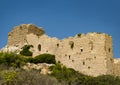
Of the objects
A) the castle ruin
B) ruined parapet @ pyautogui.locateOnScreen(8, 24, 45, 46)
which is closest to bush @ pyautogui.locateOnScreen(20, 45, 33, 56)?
the castle ruin

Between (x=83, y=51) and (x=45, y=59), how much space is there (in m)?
5.10

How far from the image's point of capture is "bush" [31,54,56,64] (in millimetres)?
57500

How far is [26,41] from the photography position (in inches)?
2514

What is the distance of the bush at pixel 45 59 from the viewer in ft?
189

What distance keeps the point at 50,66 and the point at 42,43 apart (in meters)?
5.98

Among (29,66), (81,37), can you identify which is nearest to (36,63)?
(29,66)

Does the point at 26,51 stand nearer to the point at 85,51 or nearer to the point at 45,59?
the point at 45,59

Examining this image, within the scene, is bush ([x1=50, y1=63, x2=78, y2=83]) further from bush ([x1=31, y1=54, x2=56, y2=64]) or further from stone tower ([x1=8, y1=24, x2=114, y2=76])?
bush ([x1=31, y1=54, x2=56, y2=64])

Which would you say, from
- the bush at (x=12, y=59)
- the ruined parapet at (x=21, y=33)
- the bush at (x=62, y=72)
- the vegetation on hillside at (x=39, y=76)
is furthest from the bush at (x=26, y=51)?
the bush at (x=62, y=72)

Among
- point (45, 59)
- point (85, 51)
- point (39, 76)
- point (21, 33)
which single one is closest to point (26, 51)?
point (21, 33)

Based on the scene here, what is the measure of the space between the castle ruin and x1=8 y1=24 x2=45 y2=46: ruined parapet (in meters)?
4.25

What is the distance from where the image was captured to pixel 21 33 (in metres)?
65.9

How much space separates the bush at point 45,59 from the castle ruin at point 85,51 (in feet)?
2.39

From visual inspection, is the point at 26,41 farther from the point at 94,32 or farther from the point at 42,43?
the point at 94,32
